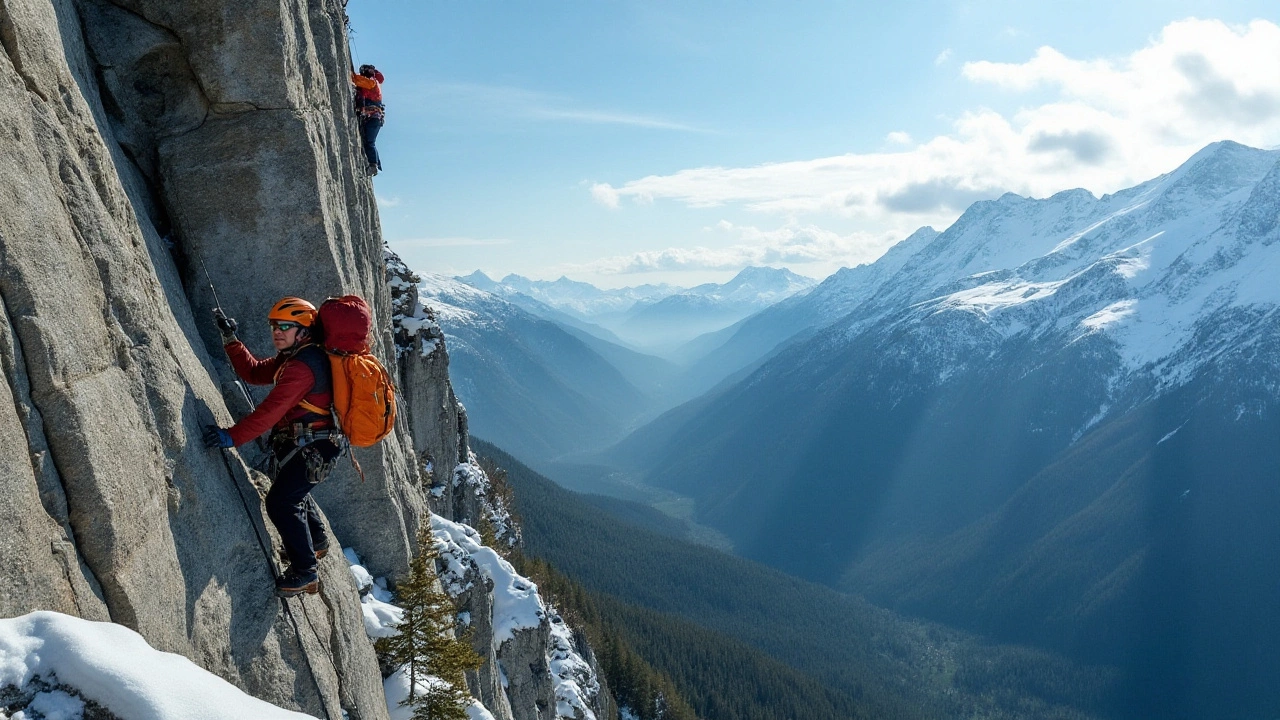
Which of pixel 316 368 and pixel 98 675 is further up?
pixel 316 368

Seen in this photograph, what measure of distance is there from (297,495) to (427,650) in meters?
7.18

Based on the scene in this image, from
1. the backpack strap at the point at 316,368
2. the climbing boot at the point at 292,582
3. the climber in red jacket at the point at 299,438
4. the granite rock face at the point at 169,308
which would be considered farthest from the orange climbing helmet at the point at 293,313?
the climbing boot at the point at 292,582

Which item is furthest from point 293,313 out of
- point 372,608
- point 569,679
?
point 569,679

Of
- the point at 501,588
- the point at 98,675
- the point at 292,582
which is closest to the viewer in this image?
the point at 98,675

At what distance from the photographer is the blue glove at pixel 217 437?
29.5 feet

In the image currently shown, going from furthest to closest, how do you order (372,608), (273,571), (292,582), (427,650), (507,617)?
(507,617), (372,608), (427,650), (273,571), (292,582)

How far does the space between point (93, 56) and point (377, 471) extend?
885 centimetres

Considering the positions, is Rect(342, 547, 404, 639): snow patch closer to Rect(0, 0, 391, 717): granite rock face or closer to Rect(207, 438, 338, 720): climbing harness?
Rect(0, 0, 391, 717): granite rock face

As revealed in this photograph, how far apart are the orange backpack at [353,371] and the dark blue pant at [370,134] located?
14.0 m

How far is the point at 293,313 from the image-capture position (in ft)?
31.0

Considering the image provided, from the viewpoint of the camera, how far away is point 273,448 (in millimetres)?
9844

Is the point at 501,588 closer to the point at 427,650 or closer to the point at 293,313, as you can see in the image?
the point at 427,650

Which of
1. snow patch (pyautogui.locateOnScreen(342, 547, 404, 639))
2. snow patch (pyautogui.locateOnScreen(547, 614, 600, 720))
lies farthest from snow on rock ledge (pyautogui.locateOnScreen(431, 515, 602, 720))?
snow patch (pyautogui.locateOnScreen(342, 547, 404, 639))

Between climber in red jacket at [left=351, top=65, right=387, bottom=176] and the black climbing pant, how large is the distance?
1451cm
